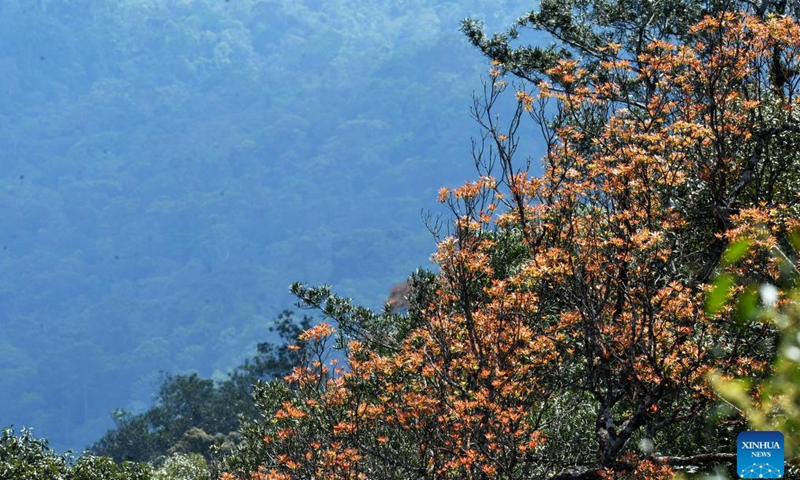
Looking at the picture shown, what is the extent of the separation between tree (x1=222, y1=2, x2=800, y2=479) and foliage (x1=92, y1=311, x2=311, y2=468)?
61206 mm

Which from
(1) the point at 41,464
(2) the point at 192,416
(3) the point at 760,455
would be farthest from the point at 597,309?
(2) the point at 192,416

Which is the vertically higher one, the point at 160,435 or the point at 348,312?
the point at 160,435

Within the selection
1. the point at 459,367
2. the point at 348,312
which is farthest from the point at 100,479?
the point at 459,367

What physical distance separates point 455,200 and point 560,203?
58.0 inches

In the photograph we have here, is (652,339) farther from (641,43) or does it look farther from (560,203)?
(641,43)

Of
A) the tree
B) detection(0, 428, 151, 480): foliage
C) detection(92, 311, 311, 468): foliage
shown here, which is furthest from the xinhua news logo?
detection(92, 311, 311, 468): foliage

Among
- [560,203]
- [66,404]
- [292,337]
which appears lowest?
[560,203]

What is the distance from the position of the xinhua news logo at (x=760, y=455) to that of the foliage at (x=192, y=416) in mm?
68342

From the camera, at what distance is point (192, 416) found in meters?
82.1

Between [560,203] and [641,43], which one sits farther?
[641,43]

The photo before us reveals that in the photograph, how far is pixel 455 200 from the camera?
1228cm

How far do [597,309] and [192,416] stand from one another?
251 ft

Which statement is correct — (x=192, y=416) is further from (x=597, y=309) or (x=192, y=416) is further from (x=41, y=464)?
(x=597, y=309)

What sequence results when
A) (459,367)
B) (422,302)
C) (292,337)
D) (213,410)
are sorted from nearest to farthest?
(459,367) < (422,302) < (292,337) < (213,410)
